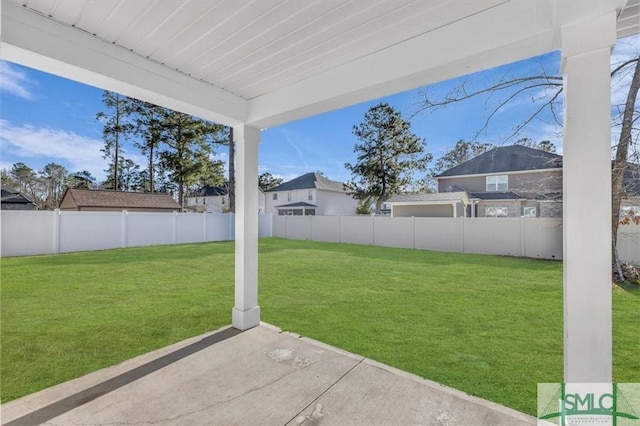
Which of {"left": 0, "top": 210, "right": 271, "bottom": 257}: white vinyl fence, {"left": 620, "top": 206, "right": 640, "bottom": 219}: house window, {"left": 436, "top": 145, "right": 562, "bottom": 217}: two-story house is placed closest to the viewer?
{"left": 620, "top": 206, "right": 640, "bottom": 219}: house window

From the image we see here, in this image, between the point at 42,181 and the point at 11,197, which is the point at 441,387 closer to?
the point at 11,197

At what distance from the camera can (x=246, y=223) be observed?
11.1 feet

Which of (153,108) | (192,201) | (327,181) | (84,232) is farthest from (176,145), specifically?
(192,201)

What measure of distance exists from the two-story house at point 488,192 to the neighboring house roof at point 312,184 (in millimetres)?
7166

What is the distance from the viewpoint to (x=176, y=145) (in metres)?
18.1

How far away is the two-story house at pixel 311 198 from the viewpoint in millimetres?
22422

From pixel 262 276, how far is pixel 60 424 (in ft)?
14.7

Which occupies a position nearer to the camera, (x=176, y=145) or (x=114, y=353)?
(x=114, y=353)

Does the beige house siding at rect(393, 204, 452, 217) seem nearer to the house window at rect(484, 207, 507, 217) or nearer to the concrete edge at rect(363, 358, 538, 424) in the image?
the house window at rect(484, 207, 507, 217)

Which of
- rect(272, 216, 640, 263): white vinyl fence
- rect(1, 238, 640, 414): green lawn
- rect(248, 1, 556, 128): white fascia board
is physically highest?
rect(248, 1, 556, 128): white fascia board

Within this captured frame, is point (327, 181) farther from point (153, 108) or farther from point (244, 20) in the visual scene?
point (244, 20)

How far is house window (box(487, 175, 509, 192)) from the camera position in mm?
15047

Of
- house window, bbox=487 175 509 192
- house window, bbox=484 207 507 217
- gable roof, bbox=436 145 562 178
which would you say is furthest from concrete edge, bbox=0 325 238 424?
house window, bbox=487 175 509 192

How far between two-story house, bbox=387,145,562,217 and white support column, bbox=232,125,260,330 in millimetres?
13024
